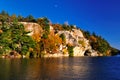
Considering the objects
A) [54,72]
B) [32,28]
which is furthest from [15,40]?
[54,72]

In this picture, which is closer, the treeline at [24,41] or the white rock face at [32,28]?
the treeline at [24,41]

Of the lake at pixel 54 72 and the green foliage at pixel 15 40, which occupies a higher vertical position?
the green foliage at pixel 15 40

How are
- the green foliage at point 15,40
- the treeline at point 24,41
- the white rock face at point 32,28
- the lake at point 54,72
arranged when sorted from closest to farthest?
the lake at point 54,72
the green foliage at point 15,40
the treeline at point 24,41
the white rock face at point 32,28

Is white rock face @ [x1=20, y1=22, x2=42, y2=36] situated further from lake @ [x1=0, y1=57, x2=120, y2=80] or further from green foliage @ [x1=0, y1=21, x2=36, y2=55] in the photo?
lake @ [x1=0, y1=57, x2=120, y2=80]

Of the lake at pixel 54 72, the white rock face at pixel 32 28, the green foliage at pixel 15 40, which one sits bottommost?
the lake at pixel 54 72

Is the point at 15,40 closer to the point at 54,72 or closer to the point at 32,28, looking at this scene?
the point at 32,28

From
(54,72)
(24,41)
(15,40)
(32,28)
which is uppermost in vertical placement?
(32,28)

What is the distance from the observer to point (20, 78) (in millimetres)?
44625

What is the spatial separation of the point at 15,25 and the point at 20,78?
9971cm

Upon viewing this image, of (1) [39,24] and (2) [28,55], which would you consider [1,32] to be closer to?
(2) [28,55]

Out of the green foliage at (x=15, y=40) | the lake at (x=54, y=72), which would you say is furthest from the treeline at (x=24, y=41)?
the lake at (x=54, y=72)

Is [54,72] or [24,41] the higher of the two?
[24,41]

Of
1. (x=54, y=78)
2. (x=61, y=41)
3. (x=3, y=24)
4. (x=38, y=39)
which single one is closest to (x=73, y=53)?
(x=61, y=41)

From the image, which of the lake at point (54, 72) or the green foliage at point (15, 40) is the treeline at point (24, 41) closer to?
the green foliage at point (15, 40)
